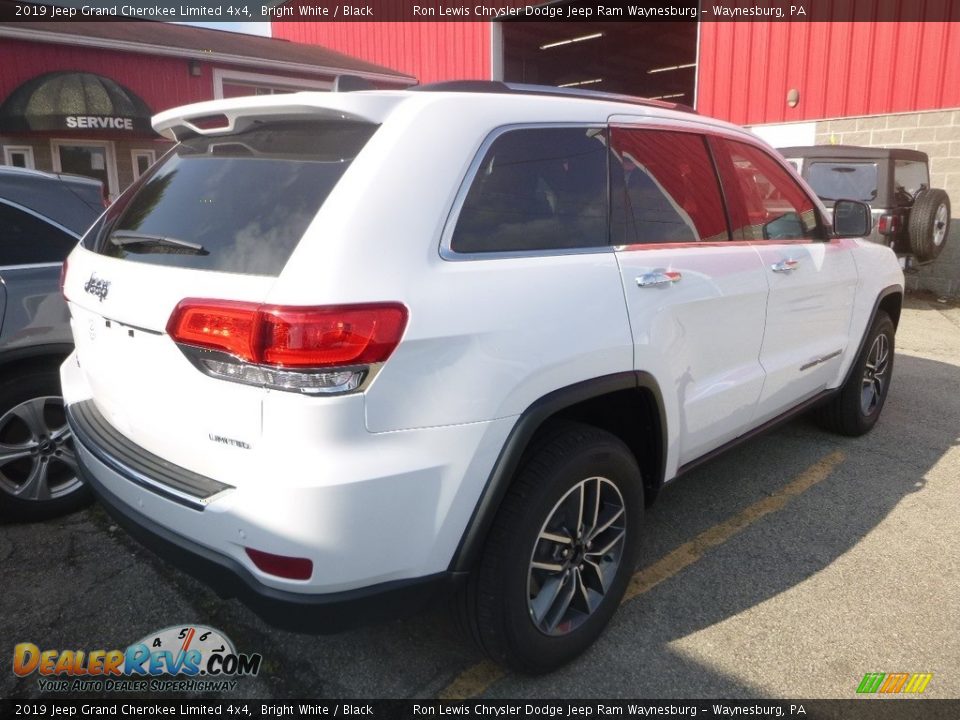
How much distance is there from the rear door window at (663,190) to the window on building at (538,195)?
0.29 feet

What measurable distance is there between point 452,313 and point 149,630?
5.70 ft

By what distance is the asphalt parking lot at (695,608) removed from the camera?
2471 millimetres

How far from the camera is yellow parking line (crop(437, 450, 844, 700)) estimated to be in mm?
2451

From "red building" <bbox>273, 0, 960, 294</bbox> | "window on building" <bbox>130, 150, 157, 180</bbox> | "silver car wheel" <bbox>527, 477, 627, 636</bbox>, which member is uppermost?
"red building" <bbox>273, 0, 960, 294</bbox>

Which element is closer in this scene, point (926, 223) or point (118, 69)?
point (926, 223)

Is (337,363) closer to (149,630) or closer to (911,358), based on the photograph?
(149,630)

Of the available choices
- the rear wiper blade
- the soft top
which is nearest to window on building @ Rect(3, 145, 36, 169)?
the soft top

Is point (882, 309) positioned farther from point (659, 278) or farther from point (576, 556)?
point (576, 556)

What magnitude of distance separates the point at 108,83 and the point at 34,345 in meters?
13.1

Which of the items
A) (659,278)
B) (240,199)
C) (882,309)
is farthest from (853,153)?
(240,199)

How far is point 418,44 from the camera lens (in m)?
17.4

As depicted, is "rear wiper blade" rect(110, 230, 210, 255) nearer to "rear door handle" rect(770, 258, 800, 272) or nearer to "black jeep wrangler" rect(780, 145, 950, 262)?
"rear door handle" rect(770, 258, 800, 272)

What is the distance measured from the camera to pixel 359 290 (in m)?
1.86

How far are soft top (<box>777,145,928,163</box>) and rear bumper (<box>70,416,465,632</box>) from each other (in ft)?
27.1
